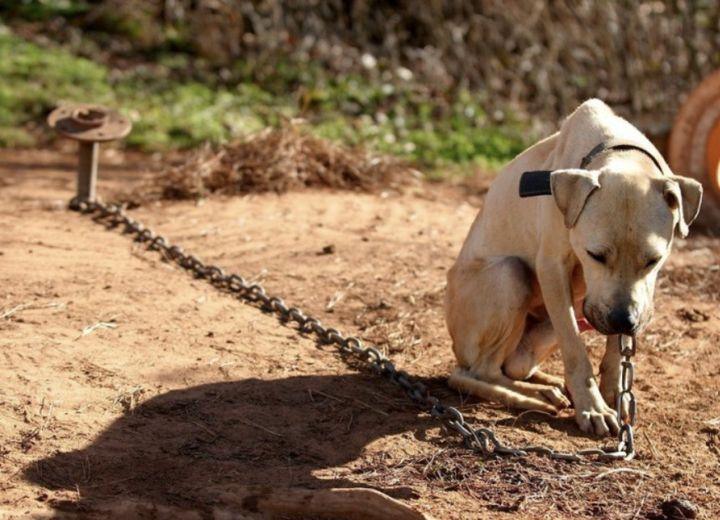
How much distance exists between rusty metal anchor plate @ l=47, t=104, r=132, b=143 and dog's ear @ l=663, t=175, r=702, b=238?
15.1 feet

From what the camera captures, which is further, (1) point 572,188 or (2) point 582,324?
(2) point 582,324

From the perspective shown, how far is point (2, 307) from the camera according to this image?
6.22 metres

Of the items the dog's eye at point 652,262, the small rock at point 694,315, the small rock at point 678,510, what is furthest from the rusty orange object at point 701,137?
the small rock at point 678,510

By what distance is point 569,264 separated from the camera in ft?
17.9

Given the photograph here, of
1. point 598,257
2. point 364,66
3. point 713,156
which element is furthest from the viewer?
point 364,66

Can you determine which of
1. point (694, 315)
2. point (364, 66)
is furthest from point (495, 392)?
point (364, 66)

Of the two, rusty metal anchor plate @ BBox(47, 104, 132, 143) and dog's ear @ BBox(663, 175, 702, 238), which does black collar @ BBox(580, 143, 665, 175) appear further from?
rusty metal anchor plate @ BBox(47, 104, 132, 143)

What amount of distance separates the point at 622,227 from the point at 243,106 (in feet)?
25.0

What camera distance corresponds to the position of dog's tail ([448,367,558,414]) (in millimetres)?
5707

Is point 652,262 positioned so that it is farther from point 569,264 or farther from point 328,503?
point 328,503

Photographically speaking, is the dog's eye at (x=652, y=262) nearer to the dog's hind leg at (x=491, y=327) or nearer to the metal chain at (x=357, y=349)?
the metal chain at (x=357, y=349)

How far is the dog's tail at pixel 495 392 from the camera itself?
5.71 meters

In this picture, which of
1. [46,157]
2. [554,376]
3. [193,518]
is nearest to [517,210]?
[554,376]

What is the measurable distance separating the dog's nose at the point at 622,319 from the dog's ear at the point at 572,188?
0.46m
